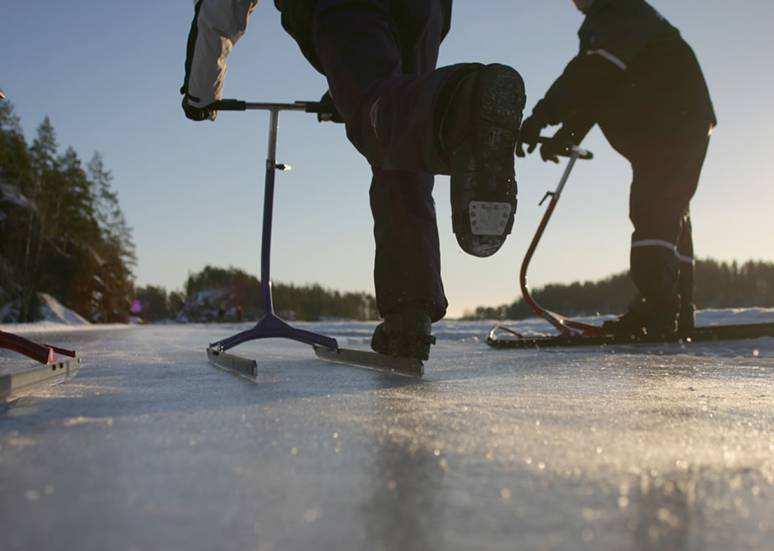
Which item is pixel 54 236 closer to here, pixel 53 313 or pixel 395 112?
pixel 53 313

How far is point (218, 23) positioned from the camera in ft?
6.79

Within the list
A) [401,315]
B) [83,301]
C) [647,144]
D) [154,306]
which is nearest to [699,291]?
[647,144]

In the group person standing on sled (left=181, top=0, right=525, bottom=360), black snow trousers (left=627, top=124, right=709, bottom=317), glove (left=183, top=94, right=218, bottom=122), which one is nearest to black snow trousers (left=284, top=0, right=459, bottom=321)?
person standing on sled (left=181, top=0, right=525, bottom=360)

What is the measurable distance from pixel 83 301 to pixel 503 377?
31371 mm

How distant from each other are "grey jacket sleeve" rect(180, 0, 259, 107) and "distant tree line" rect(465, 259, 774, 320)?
18273mm

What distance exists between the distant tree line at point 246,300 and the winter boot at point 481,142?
1603 inches

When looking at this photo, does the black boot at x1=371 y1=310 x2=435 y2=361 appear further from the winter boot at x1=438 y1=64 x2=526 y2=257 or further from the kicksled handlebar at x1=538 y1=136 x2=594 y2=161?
the kicksled handlebar at x1=538 y1=136 x2=594 y2=161

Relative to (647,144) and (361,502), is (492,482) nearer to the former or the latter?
(361,502)

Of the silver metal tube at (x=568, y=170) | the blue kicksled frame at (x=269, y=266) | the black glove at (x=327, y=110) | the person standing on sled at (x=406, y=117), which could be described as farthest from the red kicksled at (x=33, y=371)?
the silver metal tube at (x=568, y=170)

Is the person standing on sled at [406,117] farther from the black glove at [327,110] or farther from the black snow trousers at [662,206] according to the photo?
the black snow trousers at [662,206]

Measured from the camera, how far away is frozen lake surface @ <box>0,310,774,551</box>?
0.41 meters

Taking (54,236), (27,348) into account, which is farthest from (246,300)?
(27,348)

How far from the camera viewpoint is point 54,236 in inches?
1210

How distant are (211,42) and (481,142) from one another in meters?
1.21
